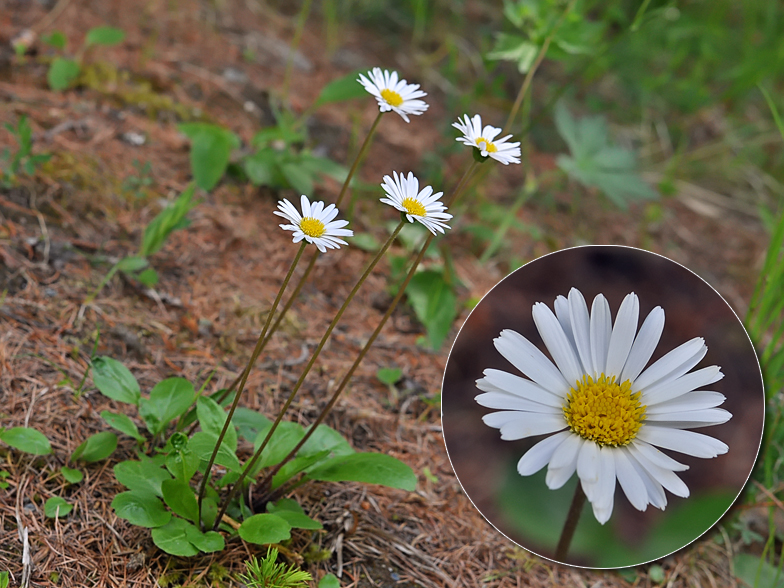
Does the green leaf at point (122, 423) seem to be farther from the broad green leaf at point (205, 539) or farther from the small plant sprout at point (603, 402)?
the small plant sprout at point (603, 402)

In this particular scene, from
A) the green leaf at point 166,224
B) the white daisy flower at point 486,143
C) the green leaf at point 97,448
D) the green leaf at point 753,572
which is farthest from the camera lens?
the green leaf at point 166,224

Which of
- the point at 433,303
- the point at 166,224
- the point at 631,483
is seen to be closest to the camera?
the point at 631,483

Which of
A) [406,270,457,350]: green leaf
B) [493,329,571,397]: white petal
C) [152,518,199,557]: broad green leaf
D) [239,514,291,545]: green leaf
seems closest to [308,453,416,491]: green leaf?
[239,514,291,545]: green leaf

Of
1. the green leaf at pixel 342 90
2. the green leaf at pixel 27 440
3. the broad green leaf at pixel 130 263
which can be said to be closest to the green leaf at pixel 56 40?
the green leaf at pixel 342 90

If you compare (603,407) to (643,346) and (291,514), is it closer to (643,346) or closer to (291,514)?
(643,346)

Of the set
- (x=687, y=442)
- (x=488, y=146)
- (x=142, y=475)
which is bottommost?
(x=142, y=475)

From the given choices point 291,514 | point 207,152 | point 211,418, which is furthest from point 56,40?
point 291,514

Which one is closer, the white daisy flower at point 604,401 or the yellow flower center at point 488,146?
the white daisy flower at point 604,401

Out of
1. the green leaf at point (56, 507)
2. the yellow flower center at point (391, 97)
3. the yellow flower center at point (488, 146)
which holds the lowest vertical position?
the green leaf at point (56, 507)
